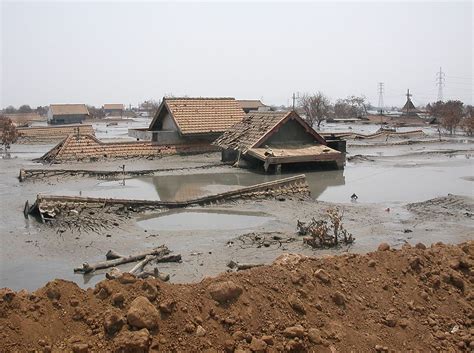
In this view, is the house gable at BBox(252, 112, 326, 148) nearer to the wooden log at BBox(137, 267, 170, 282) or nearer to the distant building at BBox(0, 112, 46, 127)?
the wooden log at BBox(137, 267, 170, 282)

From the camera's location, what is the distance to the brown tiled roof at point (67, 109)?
209 ft

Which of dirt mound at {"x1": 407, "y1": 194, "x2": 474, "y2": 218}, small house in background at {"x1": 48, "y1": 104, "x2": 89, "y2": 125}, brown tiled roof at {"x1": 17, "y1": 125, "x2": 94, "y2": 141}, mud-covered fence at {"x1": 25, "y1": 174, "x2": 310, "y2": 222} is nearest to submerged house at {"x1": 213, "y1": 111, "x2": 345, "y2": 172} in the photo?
mud-covered fence at {"x1": 25, "y1": 174, "x2": 310, "y2": 222}

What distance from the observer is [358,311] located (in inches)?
231

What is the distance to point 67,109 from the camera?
64.6 meters

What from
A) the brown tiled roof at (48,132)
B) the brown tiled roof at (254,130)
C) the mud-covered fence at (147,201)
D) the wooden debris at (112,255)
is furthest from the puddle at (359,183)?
the brown tiled roof at (48,132)

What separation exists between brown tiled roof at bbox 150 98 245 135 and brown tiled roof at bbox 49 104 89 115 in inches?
1490

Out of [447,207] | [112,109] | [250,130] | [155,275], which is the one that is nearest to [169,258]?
[155,275]

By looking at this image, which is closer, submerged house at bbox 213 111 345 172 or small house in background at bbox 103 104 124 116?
submerged house at bbox 213 111 345 172

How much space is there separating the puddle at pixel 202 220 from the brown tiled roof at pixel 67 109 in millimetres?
55699

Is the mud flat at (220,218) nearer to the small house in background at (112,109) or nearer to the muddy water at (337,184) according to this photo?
the muddy water at (337,184)

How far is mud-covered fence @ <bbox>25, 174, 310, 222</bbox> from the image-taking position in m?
11.9

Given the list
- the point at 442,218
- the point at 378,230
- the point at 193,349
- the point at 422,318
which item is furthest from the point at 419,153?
the point at 193,349

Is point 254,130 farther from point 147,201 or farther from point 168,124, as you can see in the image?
point 147,201

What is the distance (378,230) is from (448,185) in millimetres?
8854
